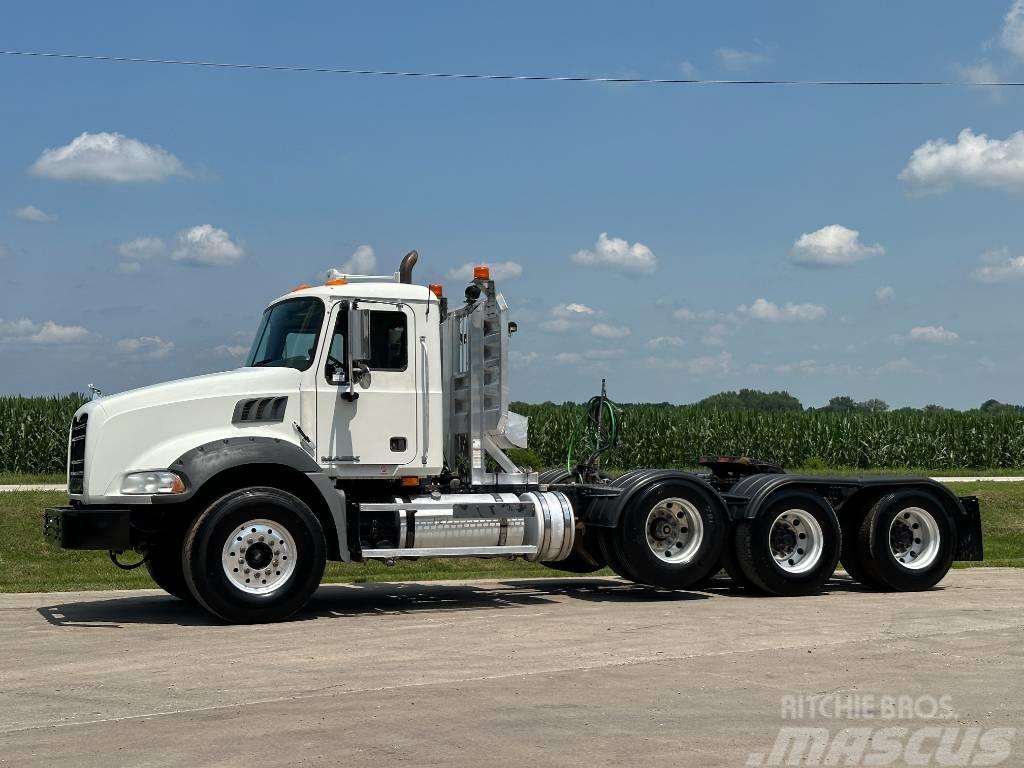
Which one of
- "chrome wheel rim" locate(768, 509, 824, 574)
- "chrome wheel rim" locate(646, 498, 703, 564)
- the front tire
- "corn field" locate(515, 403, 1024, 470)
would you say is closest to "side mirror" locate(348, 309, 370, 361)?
the front tire

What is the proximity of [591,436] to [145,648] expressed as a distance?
752 centimetres

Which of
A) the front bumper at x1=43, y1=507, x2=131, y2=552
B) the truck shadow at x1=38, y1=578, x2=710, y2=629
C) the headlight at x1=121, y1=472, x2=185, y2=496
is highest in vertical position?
the headlight at x1=121, y1=472, x2=185, y2=496

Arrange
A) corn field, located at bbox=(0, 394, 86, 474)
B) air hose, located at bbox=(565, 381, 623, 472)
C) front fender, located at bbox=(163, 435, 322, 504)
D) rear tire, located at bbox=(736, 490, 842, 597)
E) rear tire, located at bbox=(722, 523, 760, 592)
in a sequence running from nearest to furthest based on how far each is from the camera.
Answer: front fender, located at bbox=(163, 435, 322, 504), rear tire, located at bbox=(736, 490, 842, 597), rear tire, located at bbox=(722, 523, 760, 592), air hose, located at bbox=(565, 381, 623, 472), corn field, located at bbox=(0, 394, 86, 474)

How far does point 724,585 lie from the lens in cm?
1592

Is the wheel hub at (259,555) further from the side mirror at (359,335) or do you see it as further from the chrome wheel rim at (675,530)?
the chrome wheel rim at (675,530)

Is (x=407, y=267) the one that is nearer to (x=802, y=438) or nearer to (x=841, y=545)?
(x=841, y=545)

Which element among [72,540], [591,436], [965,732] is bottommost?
[965,732]

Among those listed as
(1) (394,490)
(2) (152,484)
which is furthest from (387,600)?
(2) (152,484)

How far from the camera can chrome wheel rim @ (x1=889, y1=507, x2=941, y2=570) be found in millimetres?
15320

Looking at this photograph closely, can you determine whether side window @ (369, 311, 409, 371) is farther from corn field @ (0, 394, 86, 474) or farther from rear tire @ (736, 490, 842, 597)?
corn field @ (0, 394, 86, 474)

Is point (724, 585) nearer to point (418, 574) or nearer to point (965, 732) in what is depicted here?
point (418, 574)

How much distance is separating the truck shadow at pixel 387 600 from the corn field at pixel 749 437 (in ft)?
78.1

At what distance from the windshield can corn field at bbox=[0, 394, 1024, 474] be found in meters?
26.2

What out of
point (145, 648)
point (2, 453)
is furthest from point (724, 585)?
point (2, 453)
